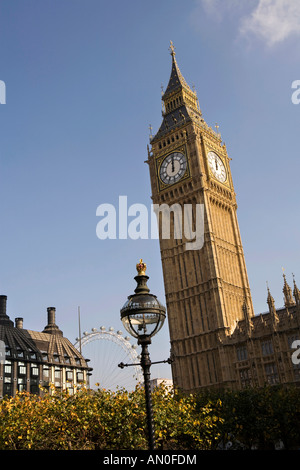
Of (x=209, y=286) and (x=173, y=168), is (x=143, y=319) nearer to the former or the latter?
(x=209, y=286)

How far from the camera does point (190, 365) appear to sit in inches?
3159

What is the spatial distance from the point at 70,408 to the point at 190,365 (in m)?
54.3

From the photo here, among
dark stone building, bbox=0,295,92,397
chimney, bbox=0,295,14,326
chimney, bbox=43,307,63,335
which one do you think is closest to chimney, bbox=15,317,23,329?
dark stone building, bbox=0,295,92,397

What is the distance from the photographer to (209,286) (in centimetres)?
8169

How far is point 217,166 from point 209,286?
2513cm

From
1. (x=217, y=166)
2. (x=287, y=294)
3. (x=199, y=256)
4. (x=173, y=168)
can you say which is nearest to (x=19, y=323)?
(x=173, y=168)

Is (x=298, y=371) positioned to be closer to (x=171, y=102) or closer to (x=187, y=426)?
(x=187, y=426)

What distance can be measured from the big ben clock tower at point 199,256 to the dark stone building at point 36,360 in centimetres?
3108

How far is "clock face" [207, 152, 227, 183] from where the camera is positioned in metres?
91.6

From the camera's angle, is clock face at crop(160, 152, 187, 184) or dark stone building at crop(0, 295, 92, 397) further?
dark stone building at crop(0, 295, 92, 397)

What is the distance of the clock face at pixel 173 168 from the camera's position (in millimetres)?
90500

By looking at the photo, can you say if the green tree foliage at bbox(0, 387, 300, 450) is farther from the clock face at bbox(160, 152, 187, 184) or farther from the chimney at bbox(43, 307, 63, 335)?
the chimney at bbox(43, 307, 63, 335)

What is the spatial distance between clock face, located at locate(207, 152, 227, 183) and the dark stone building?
50.5 m
